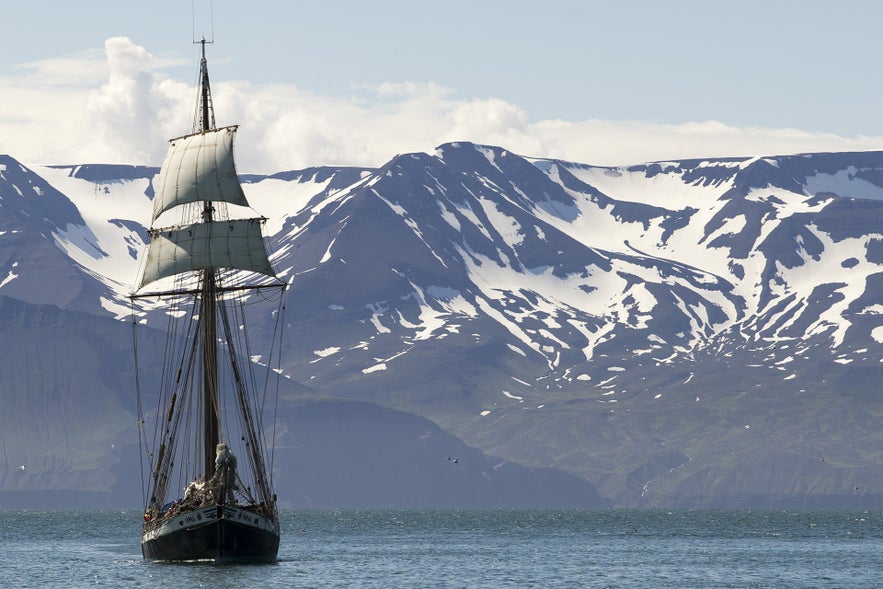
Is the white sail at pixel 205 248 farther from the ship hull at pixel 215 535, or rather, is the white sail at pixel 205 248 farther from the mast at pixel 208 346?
the ship hull at pixel 215 535

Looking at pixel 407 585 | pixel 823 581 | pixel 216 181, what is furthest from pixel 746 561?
pixel 216 181

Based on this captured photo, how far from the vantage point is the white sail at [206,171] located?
14375 cm

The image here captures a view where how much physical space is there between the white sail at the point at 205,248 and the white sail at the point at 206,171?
2.53 metres

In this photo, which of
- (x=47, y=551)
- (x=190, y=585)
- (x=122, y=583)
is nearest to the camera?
(x=190, y=585)

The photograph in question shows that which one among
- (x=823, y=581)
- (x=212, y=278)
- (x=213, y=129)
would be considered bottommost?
(x=823, y=581)

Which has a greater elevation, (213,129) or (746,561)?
(213,129)

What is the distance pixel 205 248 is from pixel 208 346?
32.5 ft

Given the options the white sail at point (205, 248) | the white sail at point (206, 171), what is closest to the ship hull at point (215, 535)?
the white sail at point (205, 248)

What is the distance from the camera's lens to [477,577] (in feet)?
423

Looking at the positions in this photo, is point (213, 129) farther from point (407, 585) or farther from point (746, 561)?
point (746, 561)

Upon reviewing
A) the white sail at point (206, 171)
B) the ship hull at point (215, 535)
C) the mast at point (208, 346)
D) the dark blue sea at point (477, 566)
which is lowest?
the dark blue sea at point (477, 566)

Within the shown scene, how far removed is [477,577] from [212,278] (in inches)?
1264

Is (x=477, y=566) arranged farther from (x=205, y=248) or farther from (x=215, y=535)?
(x=205, y=248)

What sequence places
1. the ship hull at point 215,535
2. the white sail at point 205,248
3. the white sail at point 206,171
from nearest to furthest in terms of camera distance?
the ship hull at point 215,535
the white sail at point 205,248
the white sail at point 206,171
